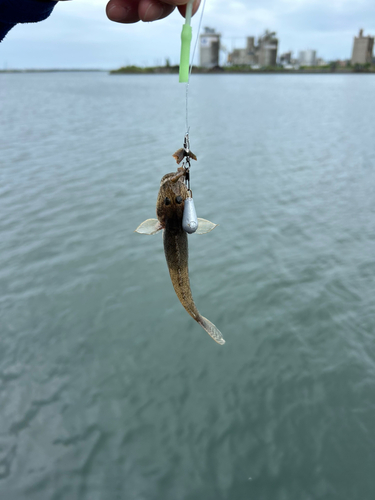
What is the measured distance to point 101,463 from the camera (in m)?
5.68

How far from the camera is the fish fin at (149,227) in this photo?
320 cm

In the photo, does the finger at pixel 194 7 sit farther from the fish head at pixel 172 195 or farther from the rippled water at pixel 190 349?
the rippled water at pixel 190 349

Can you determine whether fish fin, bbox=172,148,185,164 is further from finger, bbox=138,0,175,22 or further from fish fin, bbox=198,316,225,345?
fish fin, bbox=198,316,225,345

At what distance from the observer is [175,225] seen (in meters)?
3.39

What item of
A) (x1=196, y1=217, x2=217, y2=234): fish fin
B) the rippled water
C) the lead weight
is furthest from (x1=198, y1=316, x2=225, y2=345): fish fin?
the rippled water

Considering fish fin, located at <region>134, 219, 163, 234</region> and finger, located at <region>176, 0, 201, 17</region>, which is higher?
finger, located at <region>176, 0, 201, 17</region>

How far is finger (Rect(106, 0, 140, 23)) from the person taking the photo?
346 centimetres

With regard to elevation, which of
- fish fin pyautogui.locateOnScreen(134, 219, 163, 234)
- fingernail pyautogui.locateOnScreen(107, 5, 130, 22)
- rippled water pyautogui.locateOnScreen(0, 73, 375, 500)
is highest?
fingernail pyautogui.locateOnScreen(107, 5, 130, 22)

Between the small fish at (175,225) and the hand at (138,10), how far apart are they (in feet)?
4.94

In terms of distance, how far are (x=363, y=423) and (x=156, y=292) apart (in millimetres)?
5479

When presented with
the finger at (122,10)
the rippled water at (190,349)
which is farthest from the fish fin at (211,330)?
the finger at (122,10)

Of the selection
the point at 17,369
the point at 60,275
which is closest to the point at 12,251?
the point at 60,275

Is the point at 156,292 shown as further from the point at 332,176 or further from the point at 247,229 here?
the point at 332,176

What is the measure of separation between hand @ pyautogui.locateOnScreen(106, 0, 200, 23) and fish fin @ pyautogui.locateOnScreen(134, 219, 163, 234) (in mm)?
1848
